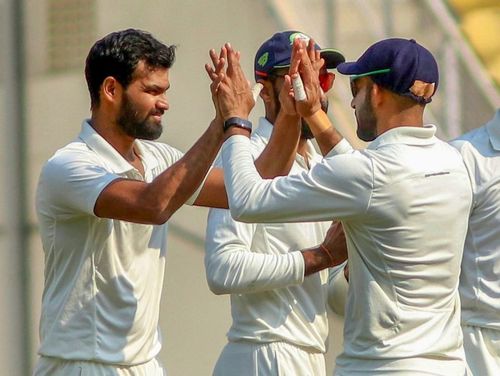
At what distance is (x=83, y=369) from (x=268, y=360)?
0.61m

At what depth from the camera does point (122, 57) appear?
4.09 meters

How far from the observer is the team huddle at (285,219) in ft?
12.1

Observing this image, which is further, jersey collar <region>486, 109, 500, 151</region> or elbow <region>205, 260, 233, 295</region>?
jersey collar <region>486, 109, 500, 151</region>

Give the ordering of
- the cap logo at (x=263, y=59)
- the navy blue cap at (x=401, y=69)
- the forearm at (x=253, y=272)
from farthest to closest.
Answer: the cap logo at (x=263, y=59) < the forearm at (x=253, y=272) < the navy blue cap at (x=401, y=69)

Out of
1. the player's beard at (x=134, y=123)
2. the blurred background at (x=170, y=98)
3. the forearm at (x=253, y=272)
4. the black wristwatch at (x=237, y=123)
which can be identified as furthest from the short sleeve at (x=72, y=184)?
the blurred background at (x=170, y=98)

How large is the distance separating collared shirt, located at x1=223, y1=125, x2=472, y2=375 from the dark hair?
50 centimetres

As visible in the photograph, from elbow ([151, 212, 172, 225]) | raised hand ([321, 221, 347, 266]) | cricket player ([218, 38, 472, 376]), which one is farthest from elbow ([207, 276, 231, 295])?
cricket player ([218, 38, 472, 376])

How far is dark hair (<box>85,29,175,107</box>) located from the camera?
4.09 metres

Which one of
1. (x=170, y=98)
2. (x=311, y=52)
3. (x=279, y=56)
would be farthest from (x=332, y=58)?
(x=170, y=98)

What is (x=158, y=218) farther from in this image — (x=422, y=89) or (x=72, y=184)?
(x=422, y=89)

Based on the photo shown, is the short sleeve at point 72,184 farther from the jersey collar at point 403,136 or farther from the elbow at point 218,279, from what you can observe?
the jersey collar at point 403,136

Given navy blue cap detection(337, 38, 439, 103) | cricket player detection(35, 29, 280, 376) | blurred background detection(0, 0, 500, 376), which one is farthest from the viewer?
blurred background detection(0, 0, 500, 376)

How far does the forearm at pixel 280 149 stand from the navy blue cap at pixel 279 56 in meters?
0.28

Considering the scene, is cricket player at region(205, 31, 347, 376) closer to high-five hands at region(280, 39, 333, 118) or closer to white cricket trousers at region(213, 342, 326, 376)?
white cricket trousers at region(213, 342, 326, 376)
